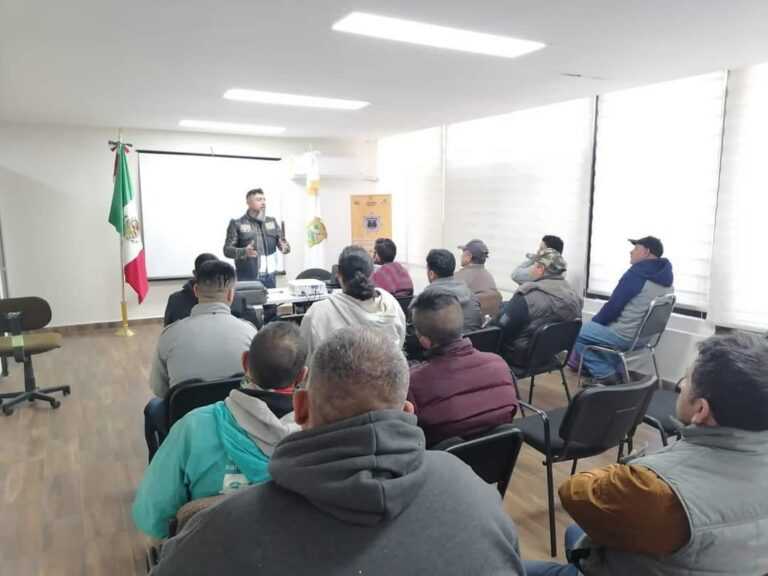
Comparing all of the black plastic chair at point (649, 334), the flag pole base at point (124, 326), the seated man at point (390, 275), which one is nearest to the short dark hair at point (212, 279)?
the seated man at point (390, 275)

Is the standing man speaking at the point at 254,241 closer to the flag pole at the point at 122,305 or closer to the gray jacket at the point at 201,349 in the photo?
the flag pole at the point at 122,305

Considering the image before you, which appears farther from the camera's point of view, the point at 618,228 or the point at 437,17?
the point at 618,228

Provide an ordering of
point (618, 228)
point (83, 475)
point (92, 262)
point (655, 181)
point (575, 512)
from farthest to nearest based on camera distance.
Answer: point (92, 262)
point (618, 228)
point (655, 181)
point (83, 475)
point (575, 512)

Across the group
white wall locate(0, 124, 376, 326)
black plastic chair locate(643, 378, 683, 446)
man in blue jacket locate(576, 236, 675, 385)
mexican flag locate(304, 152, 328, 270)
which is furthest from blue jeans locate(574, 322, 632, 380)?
white wall locate(0, 124, 376, 326)

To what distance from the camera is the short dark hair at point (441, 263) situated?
3924 mm

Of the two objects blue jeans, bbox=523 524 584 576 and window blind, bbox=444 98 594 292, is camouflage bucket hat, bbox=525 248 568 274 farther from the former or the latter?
blue jeans, bbox=523 524 584 576

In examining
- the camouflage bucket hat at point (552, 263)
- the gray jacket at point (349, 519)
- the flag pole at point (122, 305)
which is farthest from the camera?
the flag pole at point (122, 305)

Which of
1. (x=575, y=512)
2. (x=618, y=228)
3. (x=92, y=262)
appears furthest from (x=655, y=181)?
(x=92, y=262)

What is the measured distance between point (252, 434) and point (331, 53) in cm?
273

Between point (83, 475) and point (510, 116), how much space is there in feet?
17.5

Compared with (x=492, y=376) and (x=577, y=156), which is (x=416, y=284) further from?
(x=492, y=376)

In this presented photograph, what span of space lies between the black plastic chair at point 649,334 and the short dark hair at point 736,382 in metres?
2.78

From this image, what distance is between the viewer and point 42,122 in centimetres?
631

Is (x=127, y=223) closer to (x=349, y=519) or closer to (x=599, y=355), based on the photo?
(x=599, y=355)
